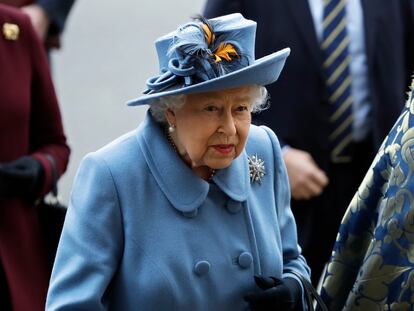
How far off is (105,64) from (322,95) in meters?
2.78

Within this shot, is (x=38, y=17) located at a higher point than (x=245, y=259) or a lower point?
higher

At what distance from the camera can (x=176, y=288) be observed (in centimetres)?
293

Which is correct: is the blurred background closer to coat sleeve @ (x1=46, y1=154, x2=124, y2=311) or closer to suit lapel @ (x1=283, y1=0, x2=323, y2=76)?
suit lapel @ (x1=283, y1=0, x2=323, y2=76)

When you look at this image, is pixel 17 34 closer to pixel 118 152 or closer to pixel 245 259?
pixel 118 152

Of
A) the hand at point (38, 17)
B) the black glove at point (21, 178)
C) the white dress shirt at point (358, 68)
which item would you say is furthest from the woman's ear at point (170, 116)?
the hand at point (38, 17)

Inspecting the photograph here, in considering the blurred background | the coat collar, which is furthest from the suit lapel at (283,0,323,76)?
the blurred background

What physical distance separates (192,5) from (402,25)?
2.76 m

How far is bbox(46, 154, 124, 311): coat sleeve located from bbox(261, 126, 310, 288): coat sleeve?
478mm

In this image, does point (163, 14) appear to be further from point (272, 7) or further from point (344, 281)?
point (344, 281)

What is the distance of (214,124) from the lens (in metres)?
2.89

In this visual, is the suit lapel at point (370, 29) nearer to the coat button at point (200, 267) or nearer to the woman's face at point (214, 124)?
the woman's face at point (214, 124)

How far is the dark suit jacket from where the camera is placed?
4.32 meters

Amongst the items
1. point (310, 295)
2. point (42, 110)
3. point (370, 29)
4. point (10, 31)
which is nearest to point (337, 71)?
point (370, 29)

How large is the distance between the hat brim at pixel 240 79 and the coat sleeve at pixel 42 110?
4.32ft
